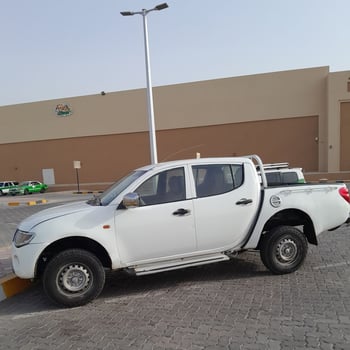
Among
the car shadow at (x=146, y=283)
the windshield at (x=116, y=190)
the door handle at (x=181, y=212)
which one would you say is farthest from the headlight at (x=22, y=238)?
the door handle at (x=181, y=212)

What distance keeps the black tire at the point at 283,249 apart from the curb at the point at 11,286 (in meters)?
3.67

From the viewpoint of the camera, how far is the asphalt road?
12.3 feet

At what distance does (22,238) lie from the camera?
4867 mm

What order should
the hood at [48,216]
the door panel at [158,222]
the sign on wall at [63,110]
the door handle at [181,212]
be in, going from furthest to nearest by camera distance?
the sign on wall at [63,110], the door handle at [181,212], the door panel at [158,222], the hood at [48,216]

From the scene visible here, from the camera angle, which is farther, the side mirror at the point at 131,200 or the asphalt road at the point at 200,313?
the side mirror at the point at 131,200

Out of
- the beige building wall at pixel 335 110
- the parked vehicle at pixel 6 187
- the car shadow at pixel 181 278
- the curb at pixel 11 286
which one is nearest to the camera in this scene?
the car shadow at pixel 181 278

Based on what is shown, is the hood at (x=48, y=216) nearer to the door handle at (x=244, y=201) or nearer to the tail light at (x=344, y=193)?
the door handle at (x=244, y=201)

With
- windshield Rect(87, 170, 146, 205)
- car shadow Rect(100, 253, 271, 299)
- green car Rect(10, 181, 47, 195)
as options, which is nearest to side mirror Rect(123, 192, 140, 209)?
windshield Rect(87, 170, 146, 205)

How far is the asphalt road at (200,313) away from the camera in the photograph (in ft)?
12.3

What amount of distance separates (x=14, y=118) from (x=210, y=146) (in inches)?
900

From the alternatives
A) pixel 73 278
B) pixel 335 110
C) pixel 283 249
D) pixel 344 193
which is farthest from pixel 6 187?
pixel 344 193

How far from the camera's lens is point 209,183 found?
5.45 metres

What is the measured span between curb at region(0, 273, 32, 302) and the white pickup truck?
85 centimetres

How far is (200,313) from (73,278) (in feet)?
5.53
